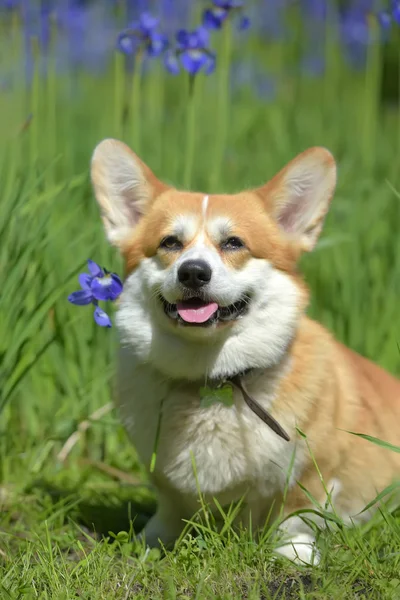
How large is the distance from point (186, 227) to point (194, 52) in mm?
1241

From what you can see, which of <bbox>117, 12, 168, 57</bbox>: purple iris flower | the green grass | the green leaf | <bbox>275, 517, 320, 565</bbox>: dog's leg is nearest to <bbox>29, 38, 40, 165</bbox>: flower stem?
the green grass

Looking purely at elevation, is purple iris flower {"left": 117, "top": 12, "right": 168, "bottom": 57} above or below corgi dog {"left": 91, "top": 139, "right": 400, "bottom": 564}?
above

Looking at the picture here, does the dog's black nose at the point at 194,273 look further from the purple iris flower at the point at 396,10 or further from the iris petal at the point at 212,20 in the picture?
the purple iris flower at the point at 396,10

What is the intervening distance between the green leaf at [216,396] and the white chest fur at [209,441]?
0.08 ft

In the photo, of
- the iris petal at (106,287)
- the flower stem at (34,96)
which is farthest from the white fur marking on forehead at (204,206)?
the flower stem at (34,96)

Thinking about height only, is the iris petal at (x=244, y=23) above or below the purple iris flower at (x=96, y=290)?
above

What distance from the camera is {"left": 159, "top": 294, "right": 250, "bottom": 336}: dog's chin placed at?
282 centimetres

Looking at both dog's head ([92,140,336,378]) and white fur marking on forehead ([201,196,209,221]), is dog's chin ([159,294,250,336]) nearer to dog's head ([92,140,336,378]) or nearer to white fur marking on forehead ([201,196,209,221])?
dog's head ([92,140,336,378])

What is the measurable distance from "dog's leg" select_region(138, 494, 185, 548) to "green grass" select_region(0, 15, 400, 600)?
0.11m

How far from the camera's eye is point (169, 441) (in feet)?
9.65

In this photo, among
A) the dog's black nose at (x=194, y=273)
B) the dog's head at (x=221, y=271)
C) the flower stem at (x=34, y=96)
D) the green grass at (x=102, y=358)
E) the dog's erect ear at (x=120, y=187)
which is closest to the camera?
the green grass at (x=102, y=358)

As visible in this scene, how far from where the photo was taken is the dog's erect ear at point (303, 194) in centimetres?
302

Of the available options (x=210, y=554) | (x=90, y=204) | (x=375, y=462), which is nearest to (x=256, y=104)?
(x=90, y=204)

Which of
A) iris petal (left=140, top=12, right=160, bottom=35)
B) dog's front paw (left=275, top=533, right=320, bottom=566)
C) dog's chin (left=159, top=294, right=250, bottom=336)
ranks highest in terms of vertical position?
iris petal (left=140, top=12, right=160, bottom=35)
